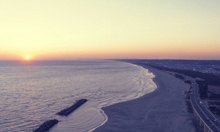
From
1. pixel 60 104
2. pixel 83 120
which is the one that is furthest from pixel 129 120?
pixel 60 104

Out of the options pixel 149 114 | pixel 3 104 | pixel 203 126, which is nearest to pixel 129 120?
pixel 149 114

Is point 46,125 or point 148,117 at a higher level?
point 46,125

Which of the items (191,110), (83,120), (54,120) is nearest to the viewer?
(54,120)

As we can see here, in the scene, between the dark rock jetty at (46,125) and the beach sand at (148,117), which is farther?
the beach sand at (148,117)

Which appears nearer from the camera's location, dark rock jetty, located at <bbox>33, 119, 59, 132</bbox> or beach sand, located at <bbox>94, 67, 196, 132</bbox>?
dark rock jetty, located at <bbox>33, 119, 59, 132</bbox>

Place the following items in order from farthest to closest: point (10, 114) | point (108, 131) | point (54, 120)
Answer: point (10, 114) < point (54, 120) < point (108, 131)

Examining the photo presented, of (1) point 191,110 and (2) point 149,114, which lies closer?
(2) point 149,114

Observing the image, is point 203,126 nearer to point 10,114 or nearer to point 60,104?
point 60,104

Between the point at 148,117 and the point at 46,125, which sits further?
the point at 148,117

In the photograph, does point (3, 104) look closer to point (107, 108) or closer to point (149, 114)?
point (107, 108)
